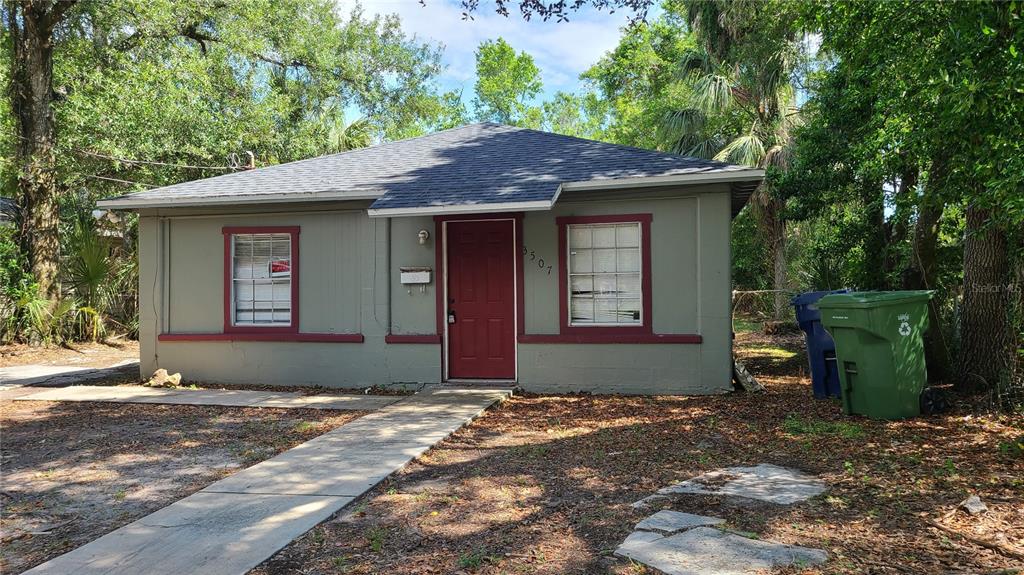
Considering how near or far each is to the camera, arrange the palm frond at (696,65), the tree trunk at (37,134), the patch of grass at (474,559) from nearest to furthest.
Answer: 1. the patch of grass at (474,559)
2. the tree trunk at (37,134)
3. the palm frond at (696,65)

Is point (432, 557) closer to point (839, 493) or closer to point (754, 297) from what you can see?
point (839, 493)

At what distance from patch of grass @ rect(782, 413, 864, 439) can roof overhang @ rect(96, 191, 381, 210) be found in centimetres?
568

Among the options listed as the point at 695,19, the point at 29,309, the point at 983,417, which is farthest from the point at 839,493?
the point at 695,19

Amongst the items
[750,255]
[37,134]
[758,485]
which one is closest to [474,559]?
[758,485]

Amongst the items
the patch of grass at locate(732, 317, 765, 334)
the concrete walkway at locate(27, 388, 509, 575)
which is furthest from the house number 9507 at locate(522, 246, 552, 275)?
the patch of grass at locate(732, 317, 765, 334)

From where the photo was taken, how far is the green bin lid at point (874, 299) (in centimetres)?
597

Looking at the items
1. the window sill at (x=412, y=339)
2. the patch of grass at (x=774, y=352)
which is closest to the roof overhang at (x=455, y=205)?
the window sill at (x=412, y=339)

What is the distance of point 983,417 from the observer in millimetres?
6023

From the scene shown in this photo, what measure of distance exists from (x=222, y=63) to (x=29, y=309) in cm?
885

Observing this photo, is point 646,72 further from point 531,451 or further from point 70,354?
point 531,451

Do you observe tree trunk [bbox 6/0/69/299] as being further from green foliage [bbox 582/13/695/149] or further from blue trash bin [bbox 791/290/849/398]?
green foliage [bbox 582/13/695/149]

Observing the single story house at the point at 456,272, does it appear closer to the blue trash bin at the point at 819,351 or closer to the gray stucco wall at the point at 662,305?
the gray stucco wall at the point at 662,305

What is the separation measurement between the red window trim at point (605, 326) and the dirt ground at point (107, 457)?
2.92 m

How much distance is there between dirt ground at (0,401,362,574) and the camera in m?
3.84
